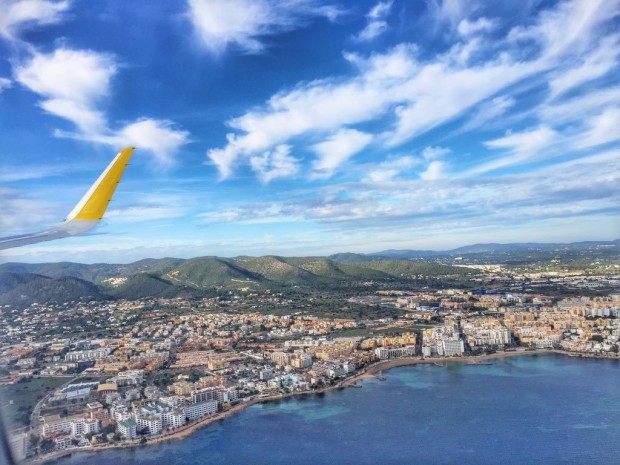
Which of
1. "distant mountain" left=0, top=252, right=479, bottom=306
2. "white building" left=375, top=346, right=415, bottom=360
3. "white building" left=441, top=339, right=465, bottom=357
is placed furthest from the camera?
"distant mountain" left=0, top=252, right=479, bottom=306

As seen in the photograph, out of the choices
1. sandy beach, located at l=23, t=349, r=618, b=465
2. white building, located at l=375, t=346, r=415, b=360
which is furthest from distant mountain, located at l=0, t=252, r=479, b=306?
white building, located at l=375, t=346, r=415, b=360

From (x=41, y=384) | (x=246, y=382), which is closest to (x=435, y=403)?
(x=246, y=382)

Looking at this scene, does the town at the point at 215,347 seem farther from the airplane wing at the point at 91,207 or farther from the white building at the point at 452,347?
the airplane wing at the point at 91,207

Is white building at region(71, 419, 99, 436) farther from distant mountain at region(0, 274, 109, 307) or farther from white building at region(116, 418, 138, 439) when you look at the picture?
distant mountain at region(0, 274, 109, 307)

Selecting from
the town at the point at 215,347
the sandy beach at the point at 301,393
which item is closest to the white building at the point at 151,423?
the town at the point at 215,347

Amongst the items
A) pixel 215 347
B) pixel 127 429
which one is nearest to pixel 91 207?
pixel 127 429

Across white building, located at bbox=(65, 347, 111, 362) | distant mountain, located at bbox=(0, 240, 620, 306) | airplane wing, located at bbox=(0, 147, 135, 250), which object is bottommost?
white building, located at bbox=(65, 347, 111, 362)
